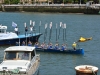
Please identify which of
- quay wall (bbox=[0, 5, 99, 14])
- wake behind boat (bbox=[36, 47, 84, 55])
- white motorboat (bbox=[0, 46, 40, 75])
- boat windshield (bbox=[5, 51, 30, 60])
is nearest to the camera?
white motorboat (bbox=[0, 46, 40, 75])

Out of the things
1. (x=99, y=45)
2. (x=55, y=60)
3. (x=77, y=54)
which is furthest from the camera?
(x=99, y=45)

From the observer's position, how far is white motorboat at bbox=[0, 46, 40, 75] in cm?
2838

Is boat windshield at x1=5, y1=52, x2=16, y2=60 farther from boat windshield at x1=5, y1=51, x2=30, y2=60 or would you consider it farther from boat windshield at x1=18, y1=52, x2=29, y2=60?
boat windshield at x1=18, y1=52, x2=29, y2=60

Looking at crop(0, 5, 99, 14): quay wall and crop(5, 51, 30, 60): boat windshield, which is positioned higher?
crop(5, 51, 30, 60): boat windshield

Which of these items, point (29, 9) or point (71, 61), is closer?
point (71, 61)

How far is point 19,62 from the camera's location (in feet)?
97.1

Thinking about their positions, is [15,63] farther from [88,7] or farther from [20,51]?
[88,7]

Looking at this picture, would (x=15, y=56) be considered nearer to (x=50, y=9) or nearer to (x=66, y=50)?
(x=66, y=50)

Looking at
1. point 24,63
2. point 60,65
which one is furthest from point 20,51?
point 60,65

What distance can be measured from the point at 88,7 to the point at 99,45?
324ft

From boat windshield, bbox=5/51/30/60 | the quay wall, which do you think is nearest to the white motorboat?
boat windshield, bbox=5/51/30/60

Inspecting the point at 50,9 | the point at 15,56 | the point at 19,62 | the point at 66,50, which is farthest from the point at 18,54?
the point at 50,9

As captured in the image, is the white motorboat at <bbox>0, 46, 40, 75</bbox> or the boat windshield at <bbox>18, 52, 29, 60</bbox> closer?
the white motorboat at <bbox>0, 46, 40, 75</bbox>

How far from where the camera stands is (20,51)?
30.5 metres
